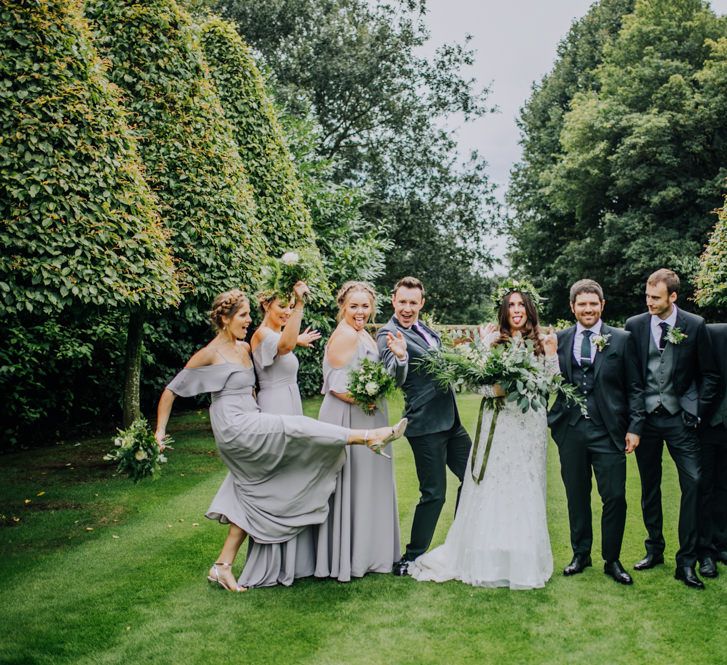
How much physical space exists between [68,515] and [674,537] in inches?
274

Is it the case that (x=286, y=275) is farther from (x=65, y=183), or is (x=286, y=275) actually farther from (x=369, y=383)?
(x=65, y=183)

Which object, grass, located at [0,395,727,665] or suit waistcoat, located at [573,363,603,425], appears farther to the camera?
suit waistcoat, located at [573,363,603,425]

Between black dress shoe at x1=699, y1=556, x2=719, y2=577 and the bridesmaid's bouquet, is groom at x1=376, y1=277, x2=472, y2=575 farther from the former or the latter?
black dress shoe at x1=699, y1=556, x2=719, y2=577

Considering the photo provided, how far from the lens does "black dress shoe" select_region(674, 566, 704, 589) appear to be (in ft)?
17.9

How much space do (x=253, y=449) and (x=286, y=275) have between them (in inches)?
57.5

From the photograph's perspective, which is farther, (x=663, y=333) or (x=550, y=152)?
(x=550, y=152)

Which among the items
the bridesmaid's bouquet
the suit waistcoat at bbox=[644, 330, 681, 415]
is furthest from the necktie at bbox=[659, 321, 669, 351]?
the bridesmaid's bouquet

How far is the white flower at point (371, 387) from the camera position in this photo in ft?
17.8

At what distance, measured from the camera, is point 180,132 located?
10555mm

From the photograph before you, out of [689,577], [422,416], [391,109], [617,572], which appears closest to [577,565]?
[617,572]

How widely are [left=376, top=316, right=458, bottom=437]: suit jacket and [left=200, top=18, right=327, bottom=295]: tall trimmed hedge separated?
7.92 m

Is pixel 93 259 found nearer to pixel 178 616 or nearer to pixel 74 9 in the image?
pixel 74 9

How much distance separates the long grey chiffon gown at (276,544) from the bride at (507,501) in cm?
94

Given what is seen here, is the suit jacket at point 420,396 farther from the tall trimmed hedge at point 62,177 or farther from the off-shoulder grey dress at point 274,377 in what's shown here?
the tall trimmed hedge at point 62,177
